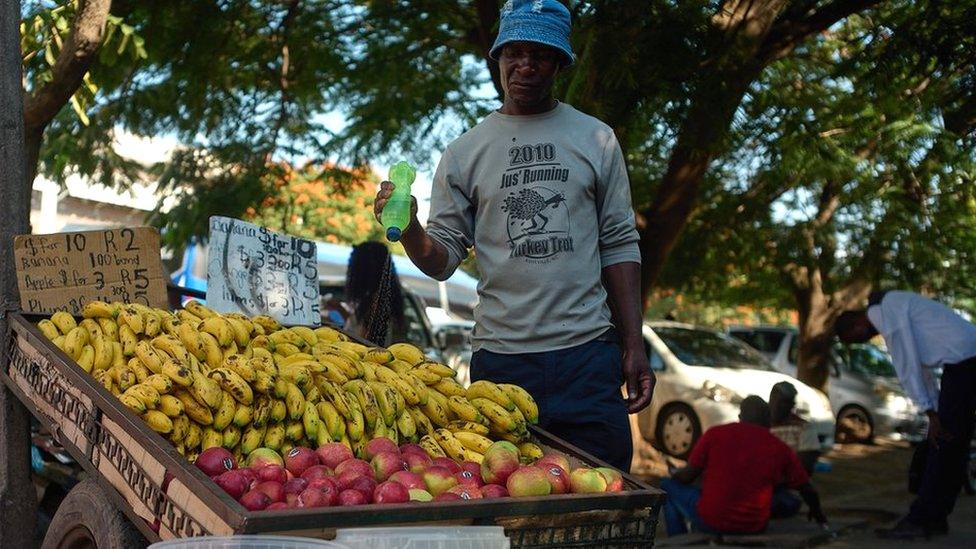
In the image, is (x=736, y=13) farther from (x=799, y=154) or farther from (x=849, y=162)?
(x=849, y=162)

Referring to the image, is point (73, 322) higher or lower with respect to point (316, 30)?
lower

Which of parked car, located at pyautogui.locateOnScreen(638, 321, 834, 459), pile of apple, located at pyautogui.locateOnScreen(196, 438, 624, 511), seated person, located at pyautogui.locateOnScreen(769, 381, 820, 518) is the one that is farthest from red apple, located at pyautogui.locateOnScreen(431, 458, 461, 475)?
parked car, located at pyautogui.locateOnScreen(638, 321, 834, 459)

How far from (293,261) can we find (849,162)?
6.32m

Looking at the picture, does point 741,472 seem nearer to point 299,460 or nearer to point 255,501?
point 299,460

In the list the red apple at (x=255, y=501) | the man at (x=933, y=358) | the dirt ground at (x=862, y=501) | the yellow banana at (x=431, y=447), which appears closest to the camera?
the red apple at (x=255, y=501)

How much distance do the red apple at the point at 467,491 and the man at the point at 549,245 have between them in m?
0.91

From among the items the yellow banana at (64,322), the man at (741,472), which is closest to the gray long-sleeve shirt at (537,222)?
the yellow banana at (64,322)

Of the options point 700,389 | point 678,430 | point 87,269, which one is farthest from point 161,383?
point 678,430

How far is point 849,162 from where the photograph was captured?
10.2 m

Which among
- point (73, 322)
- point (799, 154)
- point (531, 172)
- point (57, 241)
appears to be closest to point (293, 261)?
point (57, 241)

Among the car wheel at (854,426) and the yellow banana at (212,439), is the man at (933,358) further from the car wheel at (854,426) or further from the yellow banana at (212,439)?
the car wheel at (854,426)

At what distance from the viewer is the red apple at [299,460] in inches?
125

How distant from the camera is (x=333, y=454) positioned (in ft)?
10.7

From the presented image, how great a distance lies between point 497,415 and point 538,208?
2.39ft
